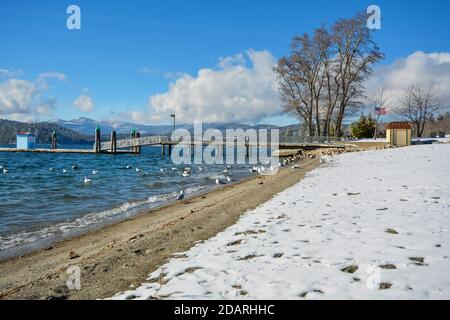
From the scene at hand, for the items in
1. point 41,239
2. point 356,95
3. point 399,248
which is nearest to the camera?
point 399,248

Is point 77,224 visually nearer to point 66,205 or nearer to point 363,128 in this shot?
point 66,205

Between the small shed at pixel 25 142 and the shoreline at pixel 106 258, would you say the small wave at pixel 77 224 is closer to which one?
the shoreline at pixel 106 258

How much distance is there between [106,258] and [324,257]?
3.56 m

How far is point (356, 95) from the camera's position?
141 ft

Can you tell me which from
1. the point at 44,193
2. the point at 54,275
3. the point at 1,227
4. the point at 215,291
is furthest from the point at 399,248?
the point at 44,193

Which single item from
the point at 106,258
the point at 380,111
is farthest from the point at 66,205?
the point at 380,111

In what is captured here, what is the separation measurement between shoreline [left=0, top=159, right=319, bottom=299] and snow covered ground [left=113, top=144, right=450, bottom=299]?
1.35 feet

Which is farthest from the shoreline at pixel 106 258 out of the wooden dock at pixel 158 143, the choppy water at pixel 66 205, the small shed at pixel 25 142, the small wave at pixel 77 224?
the small shed at pixel 25 142

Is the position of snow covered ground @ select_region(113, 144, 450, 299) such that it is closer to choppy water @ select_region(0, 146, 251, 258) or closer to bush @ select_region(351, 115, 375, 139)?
choppy water @ select_region(0, 146, 251, 258)

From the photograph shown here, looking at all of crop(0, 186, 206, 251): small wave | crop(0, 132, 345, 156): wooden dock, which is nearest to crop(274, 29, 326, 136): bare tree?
crop(0, 132, 345, 156): wooden dock

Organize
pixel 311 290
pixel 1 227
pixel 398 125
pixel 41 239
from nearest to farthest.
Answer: pixel 311 290
pixel 41 239
pixel 1 227
pixel 398 125

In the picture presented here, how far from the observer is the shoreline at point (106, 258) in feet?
15.5

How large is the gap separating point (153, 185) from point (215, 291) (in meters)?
16.0

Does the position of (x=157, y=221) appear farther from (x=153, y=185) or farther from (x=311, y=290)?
(x=153, y=185)
